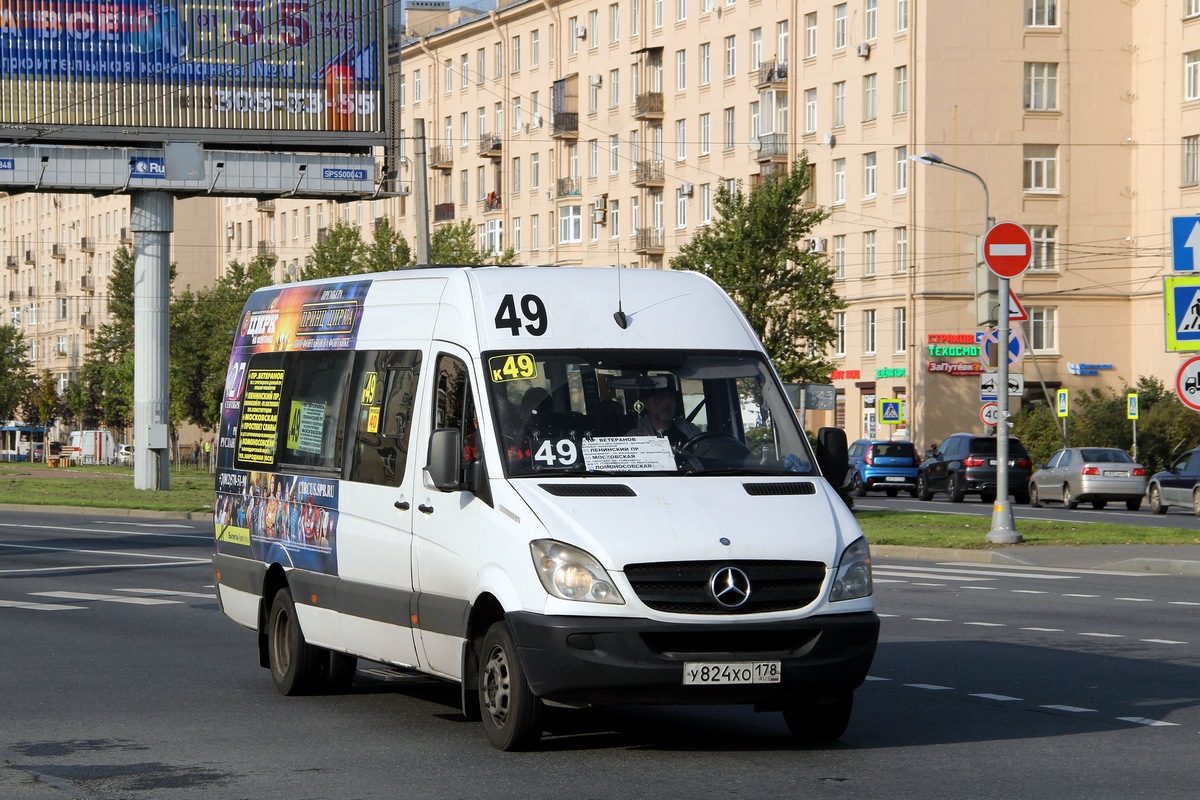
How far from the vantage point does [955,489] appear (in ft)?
160

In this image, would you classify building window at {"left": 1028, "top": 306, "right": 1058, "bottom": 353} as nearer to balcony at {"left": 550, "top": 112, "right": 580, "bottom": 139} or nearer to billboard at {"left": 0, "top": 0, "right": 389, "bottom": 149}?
balcony at {"left": 550, "top": 112, "right": 580, "bottom": 139}

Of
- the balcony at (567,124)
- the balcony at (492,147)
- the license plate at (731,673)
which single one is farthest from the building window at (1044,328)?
the license plate at (731,673)

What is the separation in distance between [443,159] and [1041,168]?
1383 inches

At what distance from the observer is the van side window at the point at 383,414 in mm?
10141

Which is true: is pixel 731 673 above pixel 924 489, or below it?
above

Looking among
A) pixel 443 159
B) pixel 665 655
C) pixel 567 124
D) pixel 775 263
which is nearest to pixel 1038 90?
pixel 775 263

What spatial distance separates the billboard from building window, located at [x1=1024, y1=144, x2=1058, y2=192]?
2835cm

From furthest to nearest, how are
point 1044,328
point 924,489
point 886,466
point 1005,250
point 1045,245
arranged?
point 1044,328, point 1045,245, point 886,466, point 924,489, point 1005,250

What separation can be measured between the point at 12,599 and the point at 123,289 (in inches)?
3456

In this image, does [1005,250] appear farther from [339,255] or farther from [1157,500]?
[339,255]

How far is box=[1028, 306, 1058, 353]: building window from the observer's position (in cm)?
6962

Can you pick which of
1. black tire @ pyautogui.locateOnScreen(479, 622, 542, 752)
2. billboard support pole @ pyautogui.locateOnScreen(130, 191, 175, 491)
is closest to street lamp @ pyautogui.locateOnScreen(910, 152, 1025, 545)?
black tire @ pyautogui.locateOnScreen(479, 622, 542, 752)

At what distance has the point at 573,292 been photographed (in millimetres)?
9898

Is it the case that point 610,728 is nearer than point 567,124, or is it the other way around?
point 610,728
